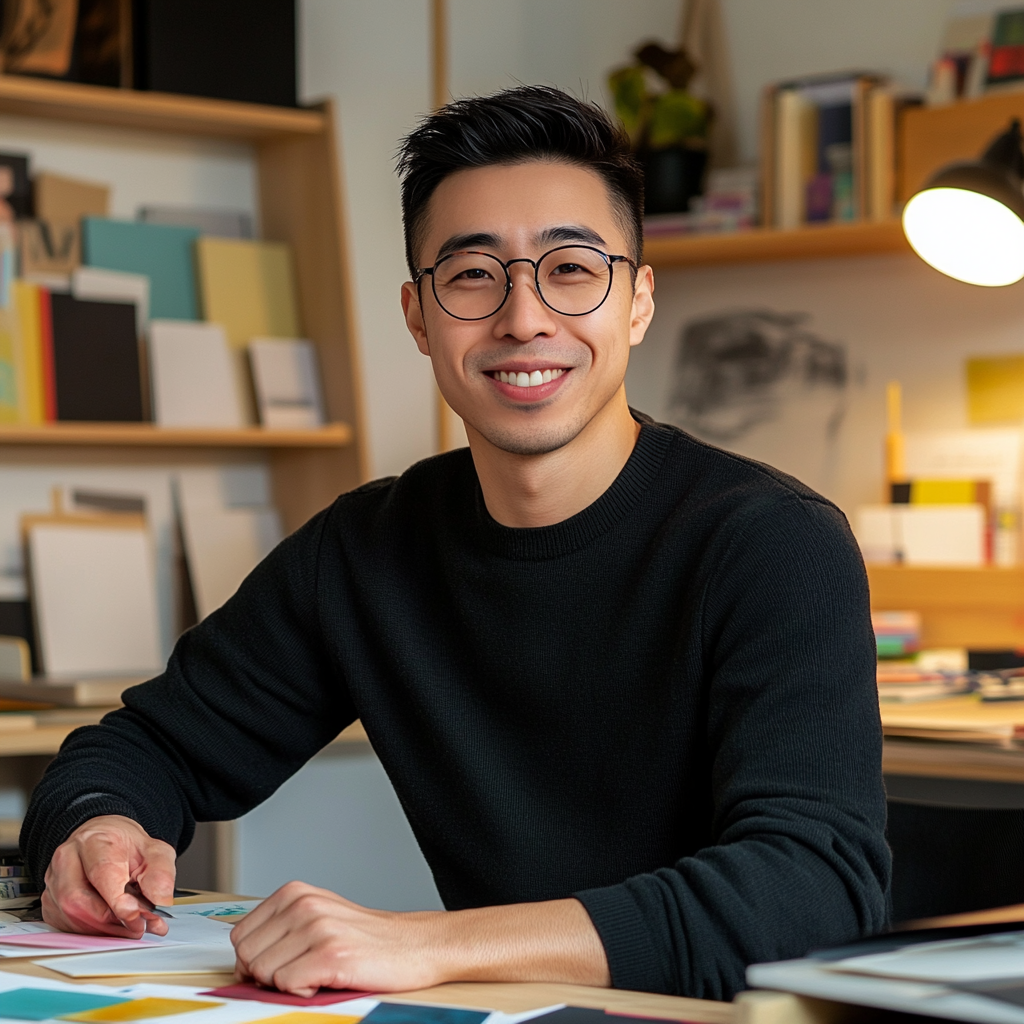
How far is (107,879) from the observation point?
1110 millimetres

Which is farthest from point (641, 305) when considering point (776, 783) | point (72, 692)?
point (72, 692)

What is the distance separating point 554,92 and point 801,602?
55 centimetres

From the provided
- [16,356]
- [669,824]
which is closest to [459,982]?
[669,824]

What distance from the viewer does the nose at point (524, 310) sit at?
1.28m

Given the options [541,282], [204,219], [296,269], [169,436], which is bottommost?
[169,436]

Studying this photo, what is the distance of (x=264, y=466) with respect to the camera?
3125mm

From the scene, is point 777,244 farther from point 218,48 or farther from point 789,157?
point 218,48

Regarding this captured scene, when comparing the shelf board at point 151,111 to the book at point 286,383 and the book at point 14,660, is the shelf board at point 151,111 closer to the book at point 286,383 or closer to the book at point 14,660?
the book at point 286,383

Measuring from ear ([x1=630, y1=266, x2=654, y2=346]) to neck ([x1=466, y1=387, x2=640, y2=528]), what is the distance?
9cm

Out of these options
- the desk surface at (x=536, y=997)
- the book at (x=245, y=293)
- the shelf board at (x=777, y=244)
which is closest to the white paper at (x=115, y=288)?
the book at (x=245, y=293)

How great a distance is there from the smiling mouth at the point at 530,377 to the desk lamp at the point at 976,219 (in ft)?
3.99

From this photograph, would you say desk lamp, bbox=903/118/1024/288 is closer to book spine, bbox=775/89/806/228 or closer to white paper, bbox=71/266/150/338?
book spine, bbox=775/89/806/228

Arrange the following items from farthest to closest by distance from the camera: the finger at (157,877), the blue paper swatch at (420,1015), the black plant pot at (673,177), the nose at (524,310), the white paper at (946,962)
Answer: the black plant pot at (673,177), the nose at (524,310), the finger at (157,877), the blue paper swatch at (420,1015), the white paper at (946,962)

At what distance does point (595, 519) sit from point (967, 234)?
4.19 feet
